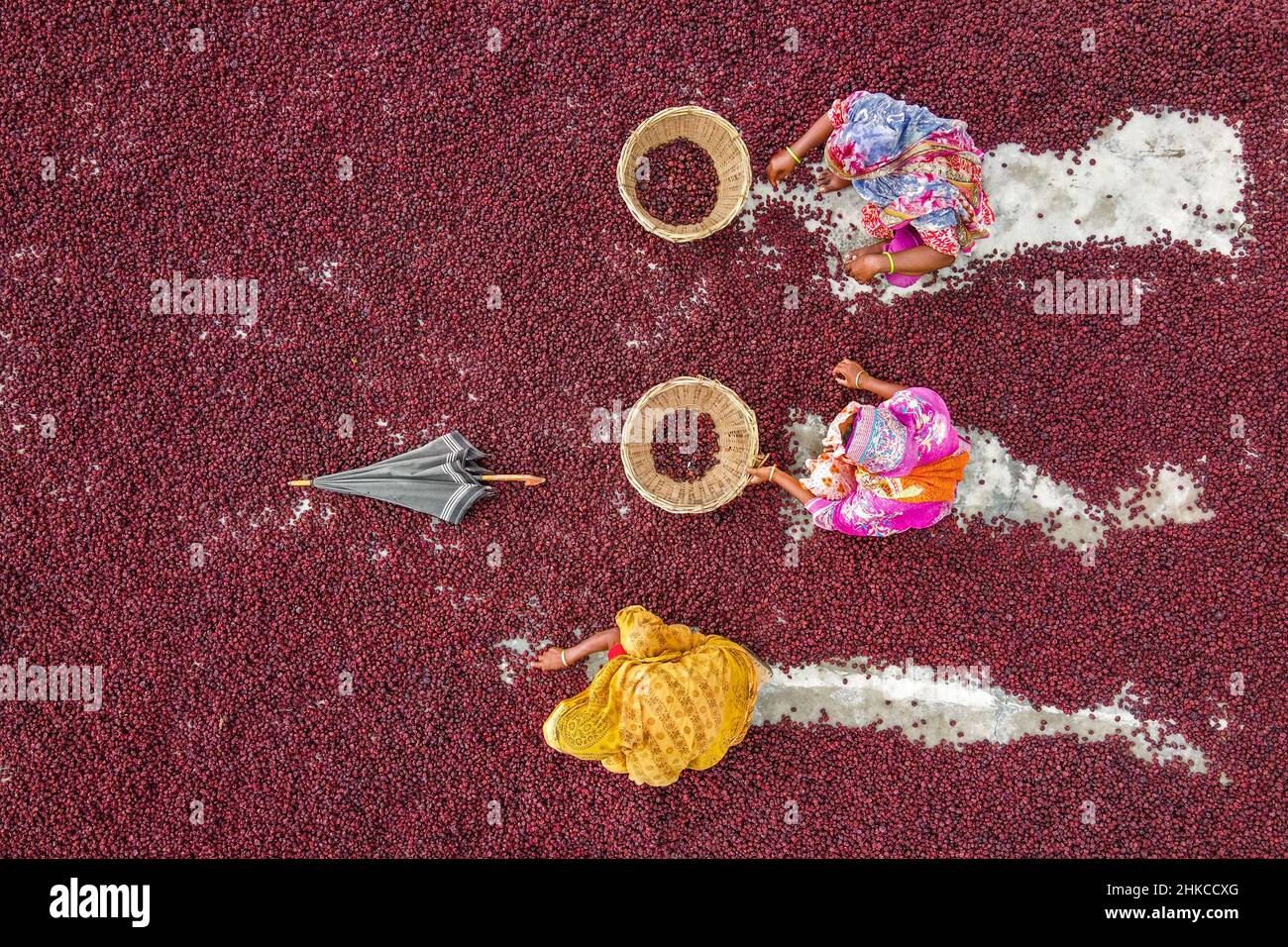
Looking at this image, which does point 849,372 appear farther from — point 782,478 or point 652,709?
point 652,709

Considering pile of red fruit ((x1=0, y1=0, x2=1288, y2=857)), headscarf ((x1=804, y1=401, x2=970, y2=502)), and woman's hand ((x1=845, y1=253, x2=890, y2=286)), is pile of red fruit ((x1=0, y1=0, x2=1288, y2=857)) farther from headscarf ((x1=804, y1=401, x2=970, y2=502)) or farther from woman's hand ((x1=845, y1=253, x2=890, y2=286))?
headscarf ((x1=804, y1=401, x2=970, y2=502))

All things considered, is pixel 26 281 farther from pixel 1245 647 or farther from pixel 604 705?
pixel 1245 647

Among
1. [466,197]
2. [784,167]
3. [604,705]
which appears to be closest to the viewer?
[604,705]

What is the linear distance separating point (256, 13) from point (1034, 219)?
377cm

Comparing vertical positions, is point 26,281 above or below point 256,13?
below

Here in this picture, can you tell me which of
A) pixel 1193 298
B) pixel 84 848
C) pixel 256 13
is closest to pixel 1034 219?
pixel 1193 298

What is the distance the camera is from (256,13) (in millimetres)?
3732

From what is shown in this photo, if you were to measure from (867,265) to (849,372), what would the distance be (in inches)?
18.2

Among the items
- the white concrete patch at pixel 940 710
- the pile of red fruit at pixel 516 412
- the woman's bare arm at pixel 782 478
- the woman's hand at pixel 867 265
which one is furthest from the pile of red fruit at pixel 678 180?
the white concrete patch at pixel 940 710

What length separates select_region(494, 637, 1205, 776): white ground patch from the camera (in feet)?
12.1

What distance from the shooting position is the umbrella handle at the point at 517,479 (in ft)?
11.6

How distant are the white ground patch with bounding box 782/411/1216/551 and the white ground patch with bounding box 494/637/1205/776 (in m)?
0.68

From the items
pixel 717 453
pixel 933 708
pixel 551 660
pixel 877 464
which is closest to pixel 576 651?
pixel 551 660

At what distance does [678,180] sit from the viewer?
3680 millimetres
